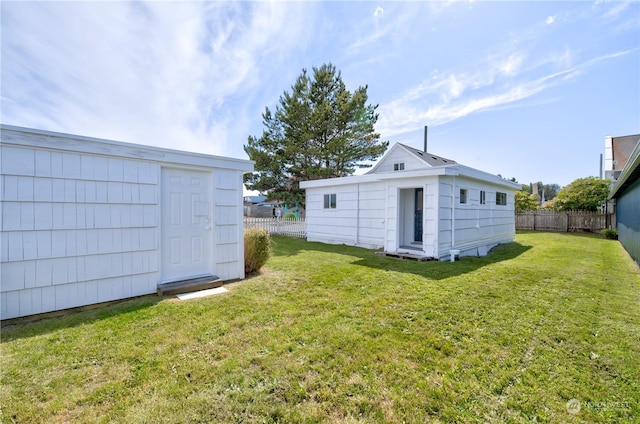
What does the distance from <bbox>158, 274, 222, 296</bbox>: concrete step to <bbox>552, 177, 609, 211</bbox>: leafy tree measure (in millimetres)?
21074

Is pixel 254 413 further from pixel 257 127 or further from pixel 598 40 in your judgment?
pixel 257 127

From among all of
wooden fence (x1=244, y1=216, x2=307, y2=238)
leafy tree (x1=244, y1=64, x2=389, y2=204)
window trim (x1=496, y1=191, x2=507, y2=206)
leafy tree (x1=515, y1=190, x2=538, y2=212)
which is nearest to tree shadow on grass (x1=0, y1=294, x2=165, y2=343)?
wooden fence (x1=244, y1=216, x2=307, y2=238)

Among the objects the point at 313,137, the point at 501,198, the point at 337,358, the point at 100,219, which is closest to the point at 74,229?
the point at 100,219

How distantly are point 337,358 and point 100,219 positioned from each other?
12.7 ft

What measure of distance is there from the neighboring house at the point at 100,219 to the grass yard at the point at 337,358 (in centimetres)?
51

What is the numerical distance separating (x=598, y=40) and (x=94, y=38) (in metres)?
11.8

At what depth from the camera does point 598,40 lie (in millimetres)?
7281

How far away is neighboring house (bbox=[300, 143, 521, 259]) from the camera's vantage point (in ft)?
25.6

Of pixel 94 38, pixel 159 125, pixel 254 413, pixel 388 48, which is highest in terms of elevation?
pixel 388 48

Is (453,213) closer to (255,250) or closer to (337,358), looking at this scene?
(255,250)

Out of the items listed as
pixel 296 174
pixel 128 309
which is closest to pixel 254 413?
pixel 128 309

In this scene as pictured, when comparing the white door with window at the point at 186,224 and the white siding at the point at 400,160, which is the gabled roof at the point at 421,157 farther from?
the white door with window at the point at 186,224

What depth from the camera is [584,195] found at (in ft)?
54.7

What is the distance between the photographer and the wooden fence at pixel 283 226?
14.0 m
